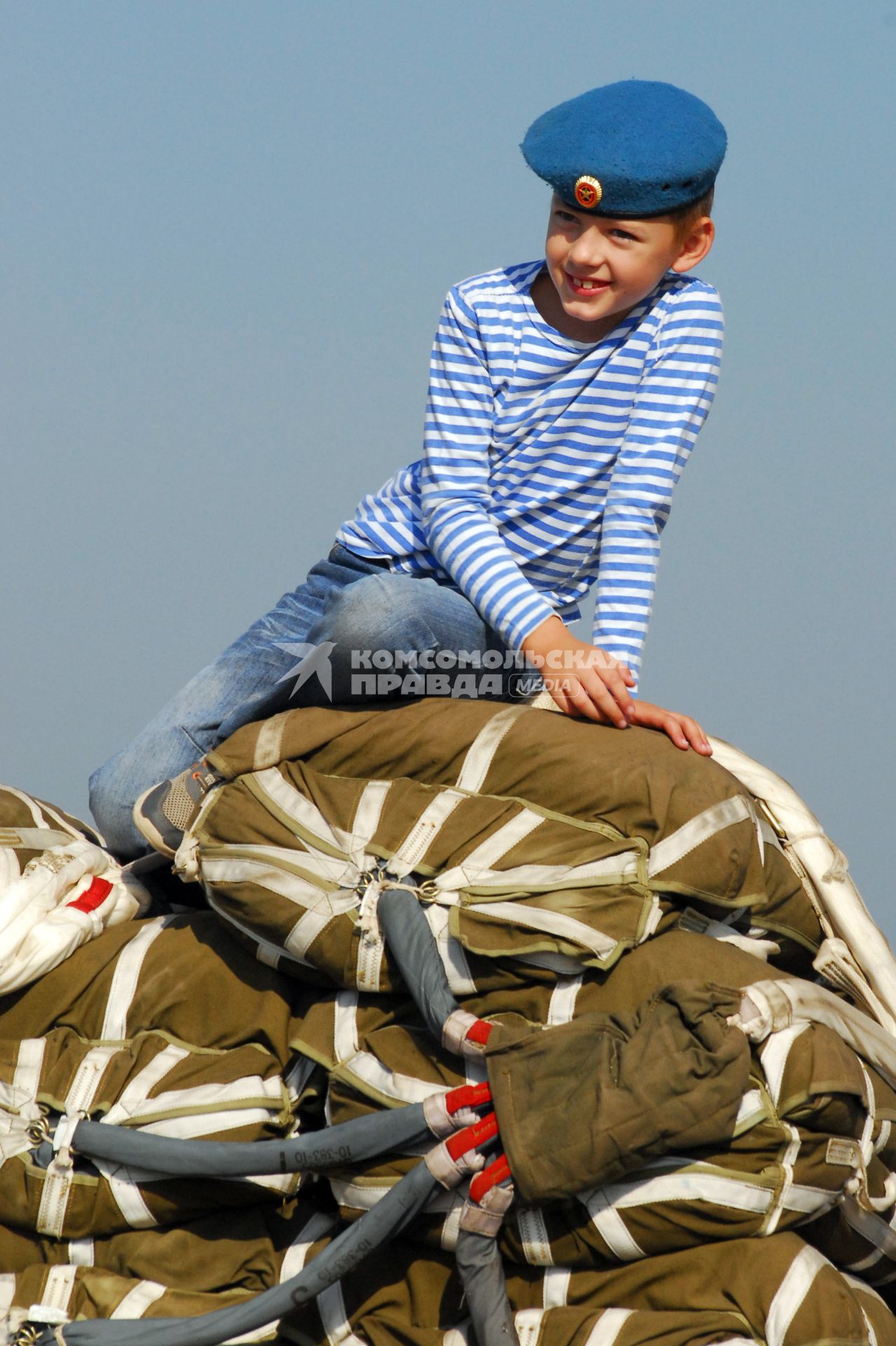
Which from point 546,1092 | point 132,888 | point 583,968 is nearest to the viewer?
point 546,1092

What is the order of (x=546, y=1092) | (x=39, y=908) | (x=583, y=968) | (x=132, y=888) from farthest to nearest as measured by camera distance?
1. (x=132, y=888)
2. (x=39, y=908)
3. (x=583, y=968)
4. (x=546, y=1092)

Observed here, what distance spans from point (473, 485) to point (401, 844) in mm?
938

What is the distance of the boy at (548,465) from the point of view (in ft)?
10.1

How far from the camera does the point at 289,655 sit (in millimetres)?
Answer: 3324

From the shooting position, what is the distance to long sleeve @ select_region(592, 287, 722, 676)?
3236mm

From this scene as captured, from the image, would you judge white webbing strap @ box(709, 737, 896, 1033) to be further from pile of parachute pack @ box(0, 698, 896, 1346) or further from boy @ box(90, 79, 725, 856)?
boy @ box(90, 79, 725, 856)

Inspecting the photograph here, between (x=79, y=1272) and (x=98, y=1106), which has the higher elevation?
(x=98, y=1106)

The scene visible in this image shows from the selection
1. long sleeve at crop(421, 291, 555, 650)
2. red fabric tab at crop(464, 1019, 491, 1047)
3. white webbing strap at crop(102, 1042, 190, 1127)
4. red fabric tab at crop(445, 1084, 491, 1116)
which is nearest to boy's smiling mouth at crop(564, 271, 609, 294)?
long sleeve at crop(421, 291, 555, 650)

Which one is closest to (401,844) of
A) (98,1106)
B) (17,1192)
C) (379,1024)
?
(379,1024)

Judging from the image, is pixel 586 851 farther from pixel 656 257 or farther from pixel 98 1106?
pixel 656 257

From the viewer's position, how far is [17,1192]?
2.77 meters

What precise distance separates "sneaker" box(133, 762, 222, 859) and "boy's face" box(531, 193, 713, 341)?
133cm

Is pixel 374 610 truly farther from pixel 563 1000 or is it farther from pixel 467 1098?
pixel 467 1098

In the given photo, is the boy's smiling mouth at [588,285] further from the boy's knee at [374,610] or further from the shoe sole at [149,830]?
the shoe sole at [149,830]
